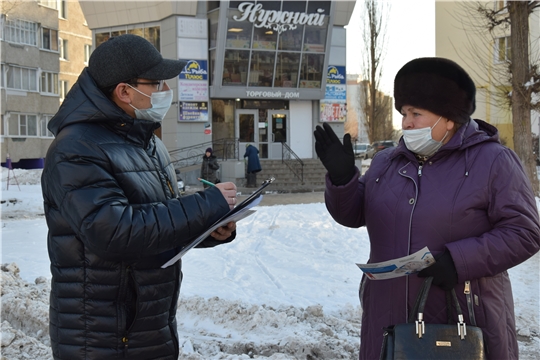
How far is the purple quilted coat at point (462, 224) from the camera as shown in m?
2.54

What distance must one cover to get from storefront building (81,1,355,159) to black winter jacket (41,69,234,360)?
85.1ft

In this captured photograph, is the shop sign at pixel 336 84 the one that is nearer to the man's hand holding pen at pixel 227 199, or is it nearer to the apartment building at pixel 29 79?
the apartment building at pixel 29 79

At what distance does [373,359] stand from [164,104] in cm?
172

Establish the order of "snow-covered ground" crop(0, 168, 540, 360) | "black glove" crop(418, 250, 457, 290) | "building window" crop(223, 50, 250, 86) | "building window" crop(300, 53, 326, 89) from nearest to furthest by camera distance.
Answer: "black glove" crop(418, 250, 457, 290) < "snow-covered ground" crop(0, 168, 540, 360) < "building window" crop(223, 50, 250, 86) < "building window" crop(300, 53, 326, 89)

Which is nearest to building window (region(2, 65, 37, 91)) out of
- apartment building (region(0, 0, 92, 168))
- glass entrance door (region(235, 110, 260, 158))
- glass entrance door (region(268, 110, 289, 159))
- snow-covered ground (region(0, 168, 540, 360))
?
apartment building (region(0, 0, 92, 168))

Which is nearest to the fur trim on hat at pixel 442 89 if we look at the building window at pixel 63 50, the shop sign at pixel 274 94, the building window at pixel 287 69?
the shop sign at pixel 274 94

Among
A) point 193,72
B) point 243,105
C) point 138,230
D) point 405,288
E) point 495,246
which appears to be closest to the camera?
point 138,230

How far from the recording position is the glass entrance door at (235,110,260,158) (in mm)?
30625

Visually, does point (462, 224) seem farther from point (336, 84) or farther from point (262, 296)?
point (336, 84)

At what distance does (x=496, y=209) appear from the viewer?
102 inches

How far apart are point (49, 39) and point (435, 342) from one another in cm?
4311

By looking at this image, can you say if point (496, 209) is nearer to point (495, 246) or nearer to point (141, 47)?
point (495, 246)

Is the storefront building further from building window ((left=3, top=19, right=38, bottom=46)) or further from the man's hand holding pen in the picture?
the man's hand holding pen

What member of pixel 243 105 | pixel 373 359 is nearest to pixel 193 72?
pixel 243 105
